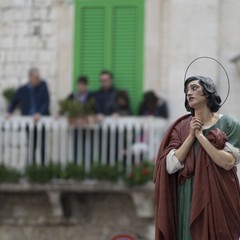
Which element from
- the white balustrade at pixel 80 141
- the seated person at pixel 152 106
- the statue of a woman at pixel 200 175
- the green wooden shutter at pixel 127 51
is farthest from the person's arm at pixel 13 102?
the statue of a woman at pixel 200 175

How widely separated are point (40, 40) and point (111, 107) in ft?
6.04

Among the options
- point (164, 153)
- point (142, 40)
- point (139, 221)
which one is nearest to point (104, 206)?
point (139, 221)

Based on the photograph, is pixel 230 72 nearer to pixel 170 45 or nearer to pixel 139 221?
pixel 170 45

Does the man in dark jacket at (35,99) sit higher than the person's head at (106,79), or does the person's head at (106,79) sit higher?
the person's head at (106,79)

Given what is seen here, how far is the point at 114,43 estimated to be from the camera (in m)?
20.4

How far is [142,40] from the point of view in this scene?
2039cm

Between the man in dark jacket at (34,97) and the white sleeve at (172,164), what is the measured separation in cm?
1037

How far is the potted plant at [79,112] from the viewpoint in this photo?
19359 millimetres

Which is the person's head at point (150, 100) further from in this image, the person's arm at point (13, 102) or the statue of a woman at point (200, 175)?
the statue of a woman at point (200, 175)

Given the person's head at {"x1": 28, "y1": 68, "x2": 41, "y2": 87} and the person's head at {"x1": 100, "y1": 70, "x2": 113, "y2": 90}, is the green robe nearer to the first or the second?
the person's head at {"x1": 100, "y1": 70, "x2": 113, "y2": 90}

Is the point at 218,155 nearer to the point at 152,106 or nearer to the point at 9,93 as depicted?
the point at 152,106

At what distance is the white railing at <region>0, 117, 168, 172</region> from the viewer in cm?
1948

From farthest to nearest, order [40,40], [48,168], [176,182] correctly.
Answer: [40,40] → [48,168] → [176,182]

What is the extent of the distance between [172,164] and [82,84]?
1032 centimetres
